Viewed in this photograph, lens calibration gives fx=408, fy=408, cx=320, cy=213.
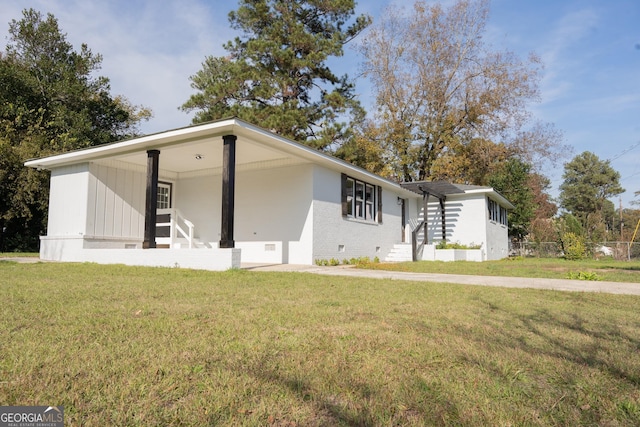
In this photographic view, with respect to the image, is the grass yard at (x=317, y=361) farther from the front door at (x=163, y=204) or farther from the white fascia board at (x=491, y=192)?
the white fascia board at (x=491, y=192)

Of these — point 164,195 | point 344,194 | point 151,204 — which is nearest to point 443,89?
point 344,194

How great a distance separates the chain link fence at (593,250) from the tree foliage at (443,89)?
18.4 feet

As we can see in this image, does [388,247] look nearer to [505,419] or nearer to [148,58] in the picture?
[148,58]

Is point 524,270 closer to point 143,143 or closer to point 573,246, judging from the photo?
point 143,143

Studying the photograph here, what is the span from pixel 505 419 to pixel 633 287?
653cm

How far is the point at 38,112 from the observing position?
1966 centimetres

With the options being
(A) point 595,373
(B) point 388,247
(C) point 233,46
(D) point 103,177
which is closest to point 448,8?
(C) point 233,46

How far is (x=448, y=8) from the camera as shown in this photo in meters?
25.7

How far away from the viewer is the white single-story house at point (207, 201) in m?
10.1

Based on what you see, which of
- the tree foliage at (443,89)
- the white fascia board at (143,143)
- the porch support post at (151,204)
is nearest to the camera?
the white fascia board at (143,143)

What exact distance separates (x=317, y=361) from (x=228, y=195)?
272 inches

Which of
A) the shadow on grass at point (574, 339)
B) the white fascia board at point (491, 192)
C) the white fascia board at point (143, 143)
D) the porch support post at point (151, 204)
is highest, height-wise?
the white fascia board at point (143, 143)

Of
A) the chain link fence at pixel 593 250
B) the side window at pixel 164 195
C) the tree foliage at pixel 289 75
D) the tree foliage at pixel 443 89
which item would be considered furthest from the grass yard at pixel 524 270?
the tree foliage at pixel 443 89

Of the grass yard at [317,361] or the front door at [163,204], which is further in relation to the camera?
the front door at [163,204]
